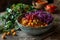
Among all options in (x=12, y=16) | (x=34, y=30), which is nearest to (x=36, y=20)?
(x=34, y=30)

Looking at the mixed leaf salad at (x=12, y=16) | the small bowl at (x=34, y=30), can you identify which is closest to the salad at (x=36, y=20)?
the small bowl at (x=34, y=30)

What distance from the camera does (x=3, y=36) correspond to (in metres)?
1.34

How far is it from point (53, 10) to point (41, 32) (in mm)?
501

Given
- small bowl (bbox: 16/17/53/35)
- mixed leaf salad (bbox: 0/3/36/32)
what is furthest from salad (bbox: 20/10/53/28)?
mixed leaf salad (bbox: 0/3/36/32)

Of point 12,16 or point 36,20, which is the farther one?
point 12,16

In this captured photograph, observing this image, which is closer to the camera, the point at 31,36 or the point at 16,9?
the point at 31,36

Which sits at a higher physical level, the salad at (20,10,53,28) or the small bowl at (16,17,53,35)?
the salad at (20,10,53,28)

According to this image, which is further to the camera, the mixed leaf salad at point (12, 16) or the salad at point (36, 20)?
the mixed leaf salad at point (12, 16)

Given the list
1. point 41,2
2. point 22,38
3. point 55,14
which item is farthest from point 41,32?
point 41,2

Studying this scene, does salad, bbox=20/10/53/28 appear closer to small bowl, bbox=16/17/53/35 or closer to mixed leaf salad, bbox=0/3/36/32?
small bowl, bbox=16/17/53/35

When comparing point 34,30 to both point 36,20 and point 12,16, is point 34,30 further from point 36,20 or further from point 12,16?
point 12,16

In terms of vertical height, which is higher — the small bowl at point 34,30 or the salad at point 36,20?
the salad at point 36,20

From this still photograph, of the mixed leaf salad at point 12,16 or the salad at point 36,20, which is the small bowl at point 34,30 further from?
the mixed leaf salad at point 12,16

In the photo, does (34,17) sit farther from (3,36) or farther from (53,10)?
(53,10)
